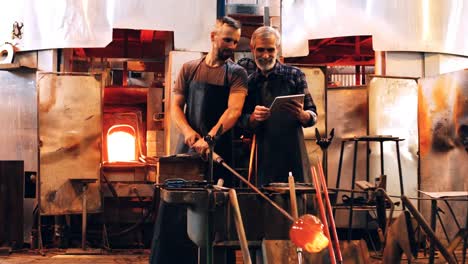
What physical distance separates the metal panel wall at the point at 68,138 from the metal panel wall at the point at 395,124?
11.0 feet

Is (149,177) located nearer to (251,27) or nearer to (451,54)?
(251,27)

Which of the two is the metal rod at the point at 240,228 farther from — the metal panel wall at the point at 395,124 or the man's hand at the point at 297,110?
the metal panel wall at the point at 395,124

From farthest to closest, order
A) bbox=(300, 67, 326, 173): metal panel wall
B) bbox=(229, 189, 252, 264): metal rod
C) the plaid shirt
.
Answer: bbox=(300, 67, 326, 173): metal panel wall, the plaid shirt, bbox=(229, 189, 252, 264): metal rod

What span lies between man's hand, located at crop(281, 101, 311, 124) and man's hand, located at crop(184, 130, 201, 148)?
0.69 m

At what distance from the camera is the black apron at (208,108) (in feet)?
16.0

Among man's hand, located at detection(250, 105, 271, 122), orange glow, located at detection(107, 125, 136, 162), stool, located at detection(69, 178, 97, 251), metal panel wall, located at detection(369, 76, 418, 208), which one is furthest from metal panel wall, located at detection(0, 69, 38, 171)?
man's hand, located at detection(250, 105, 271, 122)

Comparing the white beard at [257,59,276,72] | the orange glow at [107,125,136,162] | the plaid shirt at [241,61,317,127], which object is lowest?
the orange glow at [107,125,136,162]

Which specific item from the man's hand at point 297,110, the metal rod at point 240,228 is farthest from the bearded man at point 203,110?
the metal rod at point 240,228

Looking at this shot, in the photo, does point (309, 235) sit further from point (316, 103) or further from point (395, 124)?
point (395, 124)

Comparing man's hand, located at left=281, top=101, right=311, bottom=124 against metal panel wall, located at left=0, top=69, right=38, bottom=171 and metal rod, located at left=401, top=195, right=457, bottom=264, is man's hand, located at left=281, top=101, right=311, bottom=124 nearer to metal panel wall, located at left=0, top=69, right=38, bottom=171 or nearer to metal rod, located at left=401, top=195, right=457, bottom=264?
metal rod, located at left=401, top=195, right=457, bottom=264

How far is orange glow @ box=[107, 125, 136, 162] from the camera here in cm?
838

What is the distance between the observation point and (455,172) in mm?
7488

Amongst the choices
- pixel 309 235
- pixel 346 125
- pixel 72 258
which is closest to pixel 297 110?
pixel 309 235

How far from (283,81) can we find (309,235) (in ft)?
7.33
